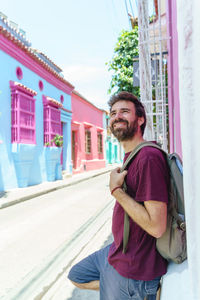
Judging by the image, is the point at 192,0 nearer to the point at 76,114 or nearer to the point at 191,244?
the point at 191,244

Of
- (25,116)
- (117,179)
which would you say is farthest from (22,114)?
(117,179)

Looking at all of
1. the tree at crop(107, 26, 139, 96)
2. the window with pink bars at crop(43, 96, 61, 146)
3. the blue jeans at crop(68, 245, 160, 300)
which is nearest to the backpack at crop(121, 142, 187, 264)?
the blue jeans at crop(68, 245, 160, 300)

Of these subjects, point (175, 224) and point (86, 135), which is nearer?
point (175, 224)

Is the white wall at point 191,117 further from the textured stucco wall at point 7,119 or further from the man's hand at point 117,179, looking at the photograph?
the textured stucco wall at point 7,119

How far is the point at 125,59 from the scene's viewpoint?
10.3 metres

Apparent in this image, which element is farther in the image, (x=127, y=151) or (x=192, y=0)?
(x=127, y=151)

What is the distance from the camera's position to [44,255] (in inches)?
151

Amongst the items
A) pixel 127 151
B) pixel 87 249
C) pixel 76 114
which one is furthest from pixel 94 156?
pixel 127 151

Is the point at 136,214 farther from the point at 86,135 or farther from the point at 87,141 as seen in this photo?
the point at 87,141

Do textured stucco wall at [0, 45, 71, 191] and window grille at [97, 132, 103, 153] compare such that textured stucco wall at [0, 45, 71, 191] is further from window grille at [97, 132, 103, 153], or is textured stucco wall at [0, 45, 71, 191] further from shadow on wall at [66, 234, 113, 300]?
window grille at [97, 132, 103, 153]

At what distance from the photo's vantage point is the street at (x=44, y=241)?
3.00 meters

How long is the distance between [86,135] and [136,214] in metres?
21.5

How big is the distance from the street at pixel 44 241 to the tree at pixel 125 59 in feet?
15.9

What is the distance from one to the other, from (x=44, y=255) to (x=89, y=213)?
2818mm
